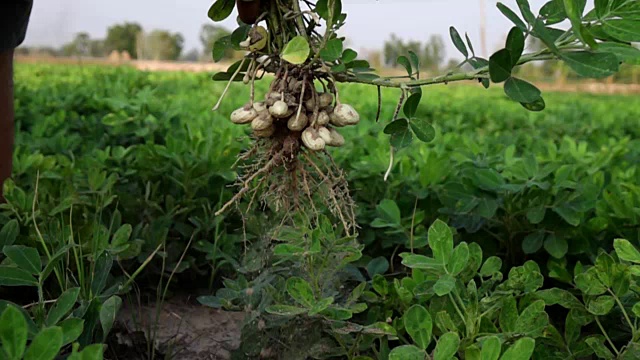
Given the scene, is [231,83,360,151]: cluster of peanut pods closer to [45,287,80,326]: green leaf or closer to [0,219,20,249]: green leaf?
[45,287,80,326]: green leaf

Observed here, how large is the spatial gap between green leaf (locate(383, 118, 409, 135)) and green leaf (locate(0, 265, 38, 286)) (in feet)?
2.12

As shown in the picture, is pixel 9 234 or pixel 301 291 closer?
pixel 301 291

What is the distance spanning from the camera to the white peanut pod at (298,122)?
1.16 metres

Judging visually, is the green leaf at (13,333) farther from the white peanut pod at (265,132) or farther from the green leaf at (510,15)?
the green leaf at (510,15)

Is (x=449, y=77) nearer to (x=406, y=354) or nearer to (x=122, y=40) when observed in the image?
(x=406, y=354)

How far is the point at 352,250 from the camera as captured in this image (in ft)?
4.01

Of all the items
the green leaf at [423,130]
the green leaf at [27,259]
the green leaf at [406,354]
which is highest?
the green leaf at [423,130]

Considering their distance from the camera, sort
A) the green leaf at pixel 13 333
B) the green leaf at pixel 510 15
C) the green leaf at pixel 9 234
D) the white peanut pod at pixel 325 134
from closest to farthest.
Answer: the green leaf at pixel 13 333
the green leaf at pixel 510 15
the white peanut pod at pixel 325 134
the green leaf at pixel 9 234

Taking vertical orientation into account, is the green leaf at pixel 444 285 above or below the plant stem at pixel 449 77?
below

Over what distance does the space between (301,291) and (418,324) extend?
0.68 feet

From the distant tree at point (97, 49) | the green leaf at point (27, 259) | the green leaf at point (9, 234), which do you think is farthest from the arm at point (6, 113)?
the distant tree at point (97, 49)

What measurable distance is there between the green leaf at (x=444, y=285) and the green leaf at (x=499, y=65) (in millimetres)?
334

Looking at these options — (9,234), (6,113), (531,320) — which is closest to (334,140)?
(531,320)

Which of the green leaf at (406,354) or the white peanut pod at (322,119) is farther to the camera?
the white peanut pod at (322,119)
